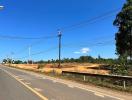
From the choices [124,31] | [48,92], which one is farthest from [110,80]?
[124,31]

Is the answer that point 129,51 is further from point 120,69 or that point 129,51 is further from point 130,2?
point 120,69

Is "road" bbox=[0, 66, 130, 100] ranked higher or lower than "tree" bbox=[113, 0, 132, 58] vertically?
lower

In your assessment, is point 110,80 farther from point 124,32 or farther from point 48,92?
point 124,32

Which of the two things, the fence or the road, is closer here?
the road

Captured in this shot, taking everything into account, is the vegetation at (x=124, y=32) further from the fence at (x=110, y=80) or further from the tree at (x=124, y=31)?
the fence at (x=110, y=80)

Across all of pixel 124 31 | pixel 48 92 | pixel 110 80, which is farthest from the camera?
pixel 124 31

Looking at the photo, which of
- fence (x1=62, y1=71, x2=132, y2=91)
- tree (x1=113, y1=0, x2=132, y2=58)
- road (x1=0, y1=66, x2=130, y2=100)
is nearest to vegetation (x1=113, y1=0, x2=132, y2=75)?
tree (x1=113, y1=0, x2=132, y2=58)

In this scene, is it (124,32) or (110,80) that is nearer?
(110,80)

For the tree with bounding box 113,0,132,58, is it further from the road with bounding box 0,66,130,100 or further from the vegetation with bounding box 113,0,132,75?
the road with bounding box 0,66,130,100

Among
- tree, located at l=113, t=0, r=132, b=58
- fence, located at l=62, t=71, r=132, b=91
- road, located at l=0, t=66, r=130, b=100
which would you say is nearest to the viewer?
road, located at l=0, t=66, r=130, b=100

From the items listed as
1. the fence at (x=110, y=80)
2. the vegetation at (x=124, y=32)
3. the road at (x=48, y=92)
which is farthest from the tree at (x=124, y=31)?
the road at (x=48, y=92)

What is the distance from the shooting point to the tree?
6975cm

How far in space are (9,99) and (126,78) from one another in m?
9.92

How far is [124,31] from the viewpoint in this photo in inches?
2793
